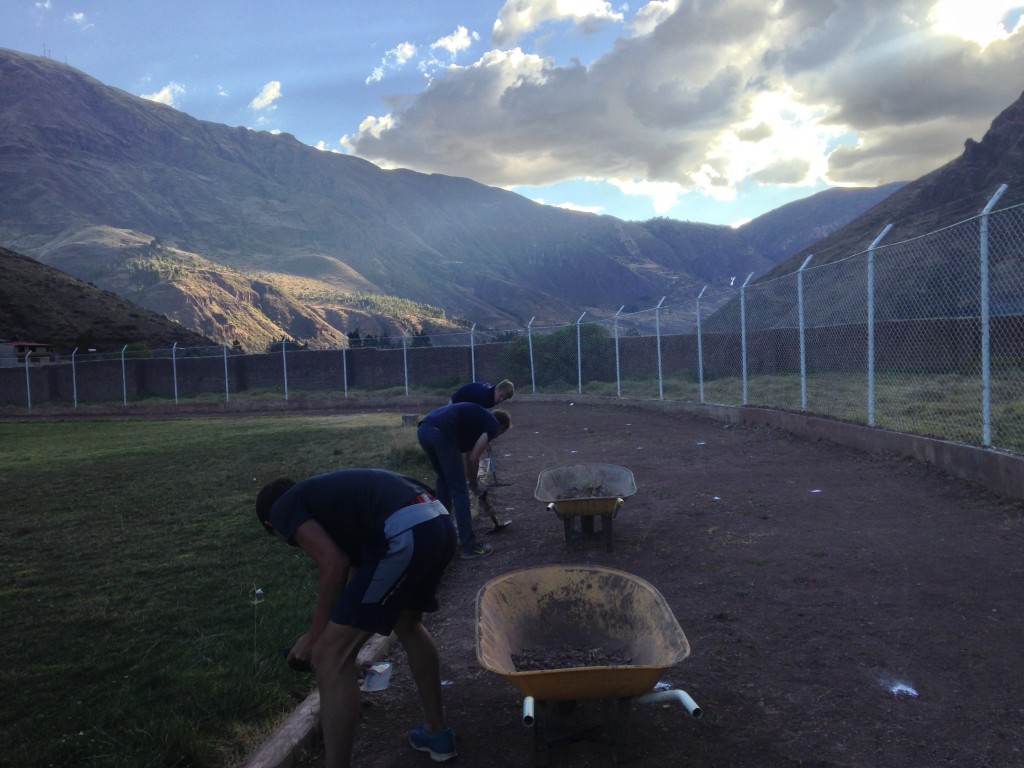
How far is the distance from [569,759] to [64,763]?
2.14 m

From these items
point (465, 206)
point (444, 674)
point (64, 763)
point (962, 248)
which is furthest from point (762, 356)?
point (465, 206)

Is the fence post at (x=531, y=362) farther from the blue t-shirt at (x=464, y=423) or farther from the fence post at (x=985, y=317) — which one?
the blue t-shirt at (x=464, y=423)

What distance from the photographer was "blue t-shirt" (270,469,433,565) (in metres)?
3.37

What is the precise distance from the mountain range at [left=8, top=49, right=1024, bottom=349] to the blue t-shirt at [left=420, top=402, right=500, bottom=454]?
4923 centimetres

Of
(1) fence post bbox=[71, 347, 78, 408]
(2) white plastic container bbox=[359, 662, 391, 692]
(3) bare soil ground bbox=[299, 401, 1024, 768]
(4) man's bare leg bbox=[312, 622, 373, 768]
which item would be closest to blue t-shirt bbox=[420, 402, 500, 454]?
(3) bare soil ground bbox=[299, 401, 1024, 768]

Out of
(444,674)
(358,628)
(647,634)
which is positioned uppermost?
(358,628)

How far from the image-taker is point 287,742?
12.0ft

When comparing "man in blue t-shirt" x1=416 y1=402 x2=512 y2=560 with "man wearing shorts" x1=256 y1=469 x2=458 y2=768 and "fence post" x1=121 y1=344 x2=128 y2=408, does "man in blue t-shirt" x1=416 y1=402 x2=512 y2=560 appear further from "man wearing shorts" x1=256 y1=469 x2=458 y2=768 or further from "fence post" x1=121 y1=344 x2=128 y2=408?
"fence post" x1=121 y1=344 x2=128 y2=408

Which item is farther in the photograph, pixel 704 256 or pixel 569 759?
pixel 704 256

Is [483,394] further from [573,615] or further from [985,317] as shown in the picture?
[985,317]

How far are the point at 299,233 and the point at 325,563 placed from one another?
450 feet

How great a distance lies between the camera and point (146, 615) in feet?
18.2

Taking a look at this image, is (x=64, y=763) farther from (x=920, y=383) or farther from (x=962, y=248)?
(x=920, y=383)

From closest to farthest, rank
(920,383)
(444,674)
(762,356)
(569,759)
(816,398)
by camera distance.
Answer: (569,759) → (444,674) → (920,383) → (816,398) → (762,356)
